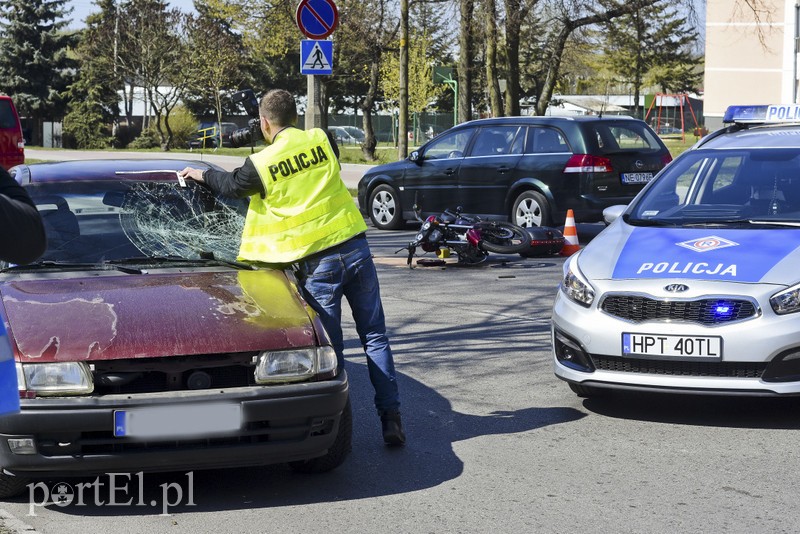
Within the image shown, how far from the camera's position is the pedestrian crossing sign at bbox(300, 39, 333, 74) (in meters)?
12.9

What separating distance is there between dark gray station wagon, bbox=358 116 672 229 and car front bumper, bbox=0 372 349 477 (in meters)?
10.2

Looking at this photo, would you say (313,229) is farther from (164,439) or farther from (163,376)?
(164,439)

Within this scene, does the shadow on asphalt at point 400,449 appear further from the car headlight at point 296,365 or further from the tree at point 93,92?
the tree at point 93,92

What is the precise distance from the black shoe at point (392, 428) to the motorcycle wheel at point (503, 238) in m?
7.45

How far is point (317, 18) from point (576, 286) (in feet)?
24.4

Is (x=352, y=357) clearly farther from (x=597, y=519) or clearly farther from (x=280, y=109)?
(x=597, y=519)

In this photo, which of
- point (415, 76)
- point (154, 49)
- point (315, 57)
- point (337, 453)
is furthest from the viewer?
point (154, 49)

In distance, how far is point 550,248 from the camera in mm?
13453

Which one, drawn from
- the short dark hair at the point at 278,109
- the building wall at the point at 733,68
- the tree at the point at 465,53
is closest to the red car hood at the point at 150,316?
the short dark hair at the point at 278,109

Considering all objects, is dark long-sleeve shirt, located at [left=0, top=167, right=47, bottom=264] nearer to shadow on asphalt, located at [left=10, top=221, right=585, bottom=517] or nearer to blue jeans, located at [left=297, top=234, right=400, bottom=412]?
shadow on asphalt, located at [left=10, top=221, right=585, bottom=517]

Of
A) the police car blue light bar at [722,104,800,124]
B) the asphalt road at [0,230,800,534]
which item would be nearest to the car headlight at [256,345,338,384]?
the asphalt road at [0,230,800,534]

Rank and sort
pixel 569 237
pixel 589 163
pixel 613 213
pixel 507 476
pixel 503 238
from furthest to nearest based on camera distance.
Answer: pixel 589 163
pixel 569 237
pixel 503 238
pixel 613 213
pixel 507 476

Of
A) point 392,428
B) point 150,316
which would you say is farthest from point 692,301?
point 150,316

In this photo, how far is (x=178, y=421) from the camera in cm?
450
